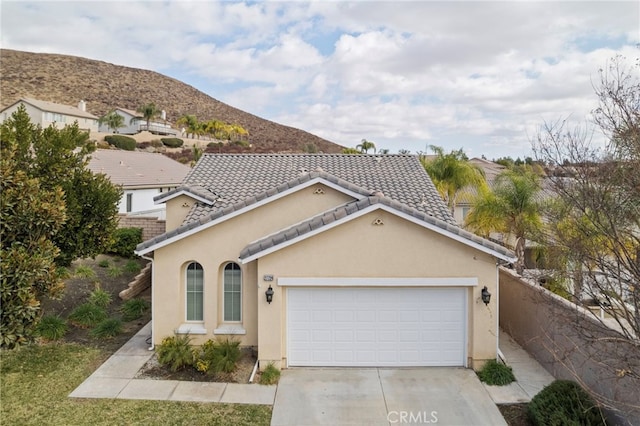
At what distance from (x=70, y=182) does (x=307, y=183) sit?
27.0ft

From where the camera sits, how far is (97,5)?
53.9 ft

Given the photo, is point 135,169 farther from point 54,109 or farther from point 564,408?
point 54,109

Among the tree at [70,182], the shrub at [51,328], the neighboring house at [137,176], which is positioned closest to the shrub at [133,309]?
the shrub at [51,328]

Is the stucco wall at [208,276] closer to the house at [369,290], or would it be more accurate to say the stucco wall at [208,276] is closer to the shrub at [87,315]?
the house at [369,290]

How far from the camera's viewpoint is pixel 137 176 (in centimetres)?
3369

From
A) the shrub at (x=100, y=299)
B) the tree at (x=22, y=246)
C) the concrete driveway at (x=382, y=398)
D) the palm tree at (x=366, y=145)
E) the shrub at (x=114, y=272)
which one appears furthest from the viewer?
the palm tree at (x=366, y=145)

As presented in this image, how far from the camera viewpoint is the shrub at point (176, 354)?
38.5ft

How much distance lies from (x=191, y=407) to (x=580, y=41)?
1455 centimetres

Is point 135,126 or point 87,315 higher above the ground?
point 135,126

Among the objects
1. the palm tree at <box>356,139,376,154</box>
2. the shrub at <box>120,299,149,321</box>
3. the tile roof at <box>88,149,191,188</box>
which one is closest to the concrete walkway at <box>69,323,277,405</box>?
the shrub at <box>120,299,149,321</box>

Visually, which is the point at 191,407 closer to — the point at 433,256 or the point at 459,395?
the point at 459,395

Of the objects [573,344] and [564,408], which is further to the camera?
[573,344]

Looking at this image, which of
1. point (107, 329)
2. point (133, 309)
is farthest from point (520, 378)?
point (133, 309)

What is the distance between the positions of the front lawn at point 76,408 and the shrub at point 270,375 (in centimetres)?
118
